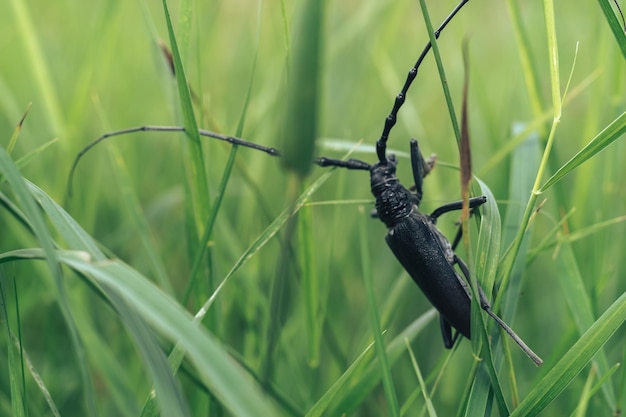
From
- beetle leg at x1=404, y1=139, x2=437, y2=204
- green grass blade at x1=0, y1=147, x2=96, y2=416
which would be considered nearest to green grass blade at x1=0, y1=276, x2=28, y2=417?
green grass blade at x1=0, y1=147, x2=96, y2=416

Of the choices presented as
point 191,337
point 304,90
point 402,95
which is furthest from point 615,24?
point 191,337

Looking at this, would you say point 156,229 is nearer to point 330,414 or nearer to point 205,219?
point 205,219

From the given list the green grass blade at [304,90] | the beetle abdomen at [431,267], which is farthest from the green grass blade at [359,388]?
the green grass blade at [304,90]

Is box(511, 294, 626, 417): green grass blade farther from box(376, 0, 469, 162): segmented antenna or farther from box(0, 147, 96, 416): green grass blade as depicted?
box(0, 147, 96, 416): green grass blade

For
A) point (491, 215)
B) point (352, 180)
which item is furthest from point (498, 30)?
point (491, 215)

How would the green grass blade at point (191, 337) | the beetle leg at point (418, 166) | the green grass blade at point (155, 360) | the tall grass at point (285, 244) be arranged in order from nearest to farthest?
the green grass blade at point (191, 337) → the green grass blade at point (155, 360) → the tall grass at point (285, 244) → the beetle leg at point (418, 166)

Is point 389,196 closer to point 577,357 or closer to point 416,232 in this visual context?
point 416,232

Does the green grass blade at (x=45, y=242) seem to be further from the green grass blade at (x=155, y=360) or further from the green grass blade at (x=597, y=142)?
the green grass blade at (x=597, y=142)
